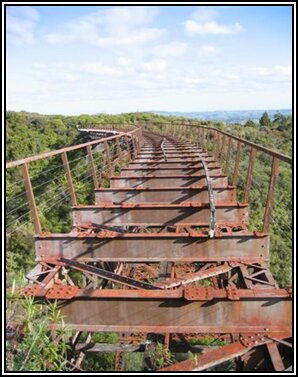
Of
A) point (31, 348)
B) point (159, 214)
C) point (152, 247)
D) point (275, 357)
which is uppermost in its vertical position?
point (159, 214)

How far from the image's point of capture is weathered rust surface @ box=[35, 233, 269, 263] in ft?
15.2

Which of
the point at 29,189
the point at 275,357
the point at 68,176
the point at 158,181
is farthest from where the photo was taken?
the point at 158,181

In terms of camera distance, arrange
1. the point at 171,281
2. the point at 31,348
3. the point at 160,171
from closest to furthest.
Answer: the point at 31,348
the point at 171,281
the point at 160,171

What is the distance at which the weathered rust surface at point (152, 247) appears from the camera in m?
4.64

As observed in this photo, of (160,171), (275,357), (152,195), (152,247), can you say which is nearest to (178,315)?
(275,357)

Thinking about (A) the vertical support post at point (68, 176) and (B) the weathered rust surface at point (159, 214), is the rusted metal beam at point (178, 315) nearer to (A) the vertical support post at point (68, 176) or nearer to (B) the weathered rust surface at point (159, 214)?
(B) the weathered rust surface at point (159, 214)

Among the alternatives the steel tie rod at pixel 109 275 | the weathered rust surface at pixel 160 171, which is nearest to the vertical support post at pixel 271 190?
the steel tie rod at pixel 109 275

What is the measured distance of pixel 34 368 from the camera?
2918 mm

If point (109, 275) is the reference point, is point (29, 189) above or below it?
above

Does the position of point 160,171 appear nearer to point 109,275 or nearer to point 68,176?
point 68,176

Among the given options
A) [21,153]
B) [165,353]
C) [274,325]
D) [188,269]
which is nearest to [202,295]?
[274,325]

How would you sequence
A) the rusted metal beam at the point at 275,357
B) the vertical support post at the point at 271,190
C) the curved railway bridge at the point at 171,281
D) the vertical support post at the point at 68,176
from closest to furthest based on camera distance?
the rusted metal beam at the point at 275,357 → the curved railway bridge at the point at 171,281 → the vertical support post at the point at 271,190 → the vertical support post at the point at 68,176

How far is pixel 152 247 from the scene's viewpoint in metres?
4.76

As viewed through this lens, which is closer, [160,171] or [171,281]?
[171,281]
